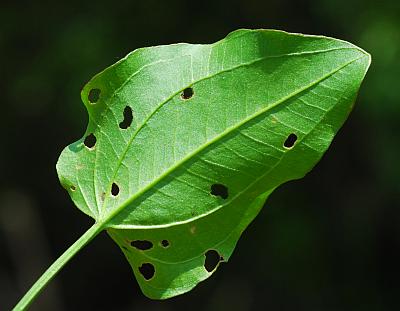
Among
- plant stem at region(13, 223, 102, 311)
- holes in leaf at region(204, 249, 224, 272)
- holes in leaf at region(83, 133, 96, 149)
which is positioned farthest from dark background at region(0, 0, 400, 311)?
plant stem at region(13, 223, 102, 311)

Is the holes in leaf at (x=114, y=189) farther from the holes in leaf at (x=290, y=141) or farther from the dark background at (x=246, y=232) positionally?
the dark background at (x=246, y=232)

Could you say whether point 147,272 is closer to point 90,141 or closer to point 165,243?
point 165,243

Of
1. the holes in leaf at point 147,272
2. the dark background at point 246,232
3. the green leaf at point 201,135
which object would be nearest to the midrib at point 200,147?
the green leaf at point 201,135

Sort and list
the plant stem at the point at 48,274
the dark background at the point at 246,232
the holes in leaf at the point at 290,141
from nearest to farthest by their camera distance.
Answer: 1. the plant stem at the point at 48,274
2. the holes in leaf at the point at 290,141
3. the dark background at the point at 246,232

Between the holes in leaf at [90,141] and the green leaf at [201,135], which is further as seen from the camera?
the holes in leaf at [90,141]

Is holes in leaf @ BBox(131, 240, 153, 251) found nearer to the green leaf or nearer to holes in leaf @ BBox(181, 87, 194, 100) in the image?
the green leaf

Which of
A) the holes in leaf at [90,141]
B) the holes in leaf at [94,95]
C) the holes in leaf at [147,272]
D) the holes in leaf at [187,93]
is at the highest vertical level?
the holes in leaf at [187,93]

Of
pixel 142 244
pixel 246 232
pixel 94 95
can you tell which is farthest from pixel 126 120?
pixel 246 232

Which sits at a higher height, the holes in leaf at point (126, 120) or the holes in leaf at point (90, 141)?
the holes in leaf at point (126, 120)

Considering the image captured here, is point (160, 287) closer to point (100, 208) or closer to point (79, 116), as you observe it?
point (100, 208)
